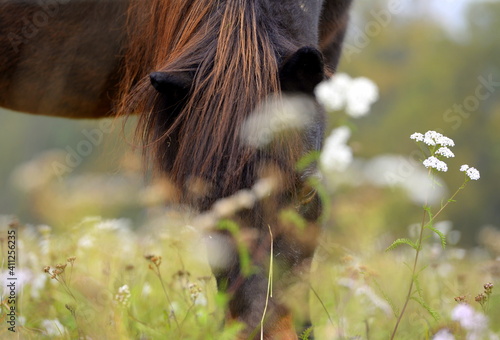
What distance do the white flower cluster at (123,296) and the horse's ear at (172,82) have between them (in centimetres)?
80

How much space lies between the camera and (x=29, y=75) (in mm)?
3328

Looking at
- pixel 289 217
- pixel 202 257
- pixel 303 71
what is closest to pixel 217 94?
pixel 303 71

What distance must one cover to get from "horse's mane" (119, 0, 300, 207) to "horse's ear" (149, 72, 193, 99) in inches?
0.9

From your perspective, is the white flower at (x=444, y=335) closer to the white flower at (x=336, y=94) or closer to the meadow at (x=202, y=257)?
the meadow at (x=202, y=257)

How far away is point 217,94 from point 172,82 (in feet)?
0.56

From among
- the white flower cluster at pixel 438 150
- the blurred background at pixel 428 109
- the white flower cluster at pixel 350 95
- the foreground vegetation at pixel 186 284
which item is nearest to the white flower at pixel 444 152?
the white flower cluster at pixel 438 150

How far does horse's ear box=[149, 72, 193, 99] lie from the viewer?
213 cm

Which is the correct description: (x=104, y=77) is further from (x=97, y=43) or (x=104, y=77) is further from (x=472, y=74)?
(x=472, y=74)

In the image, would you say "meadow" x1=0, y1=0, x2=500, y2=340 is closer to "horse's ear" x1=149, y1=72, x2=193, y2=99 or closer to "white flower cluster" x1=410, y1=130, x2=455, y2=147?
"white flower cluster" x1=410, y1=130, x2=455, y2=147

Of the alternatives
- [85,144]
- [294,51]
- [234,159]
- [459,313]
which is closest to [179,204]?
[234,159]

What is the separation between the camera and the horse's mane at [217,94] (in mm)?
2049

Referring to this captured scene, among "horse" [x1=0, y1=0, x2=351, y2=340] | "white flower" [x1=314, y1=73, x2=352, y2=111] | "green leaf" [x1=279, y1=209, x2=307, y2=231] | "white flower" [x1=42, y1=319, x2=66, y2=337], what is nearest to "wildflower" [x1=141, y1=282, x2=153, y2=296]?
"white flower" [x1=42, y1=319, x2=66, y2=337]

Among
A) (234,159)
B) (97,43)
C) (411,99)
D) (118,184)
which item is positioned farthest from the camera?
(411,99)

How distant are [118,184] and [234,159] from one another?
122cm
